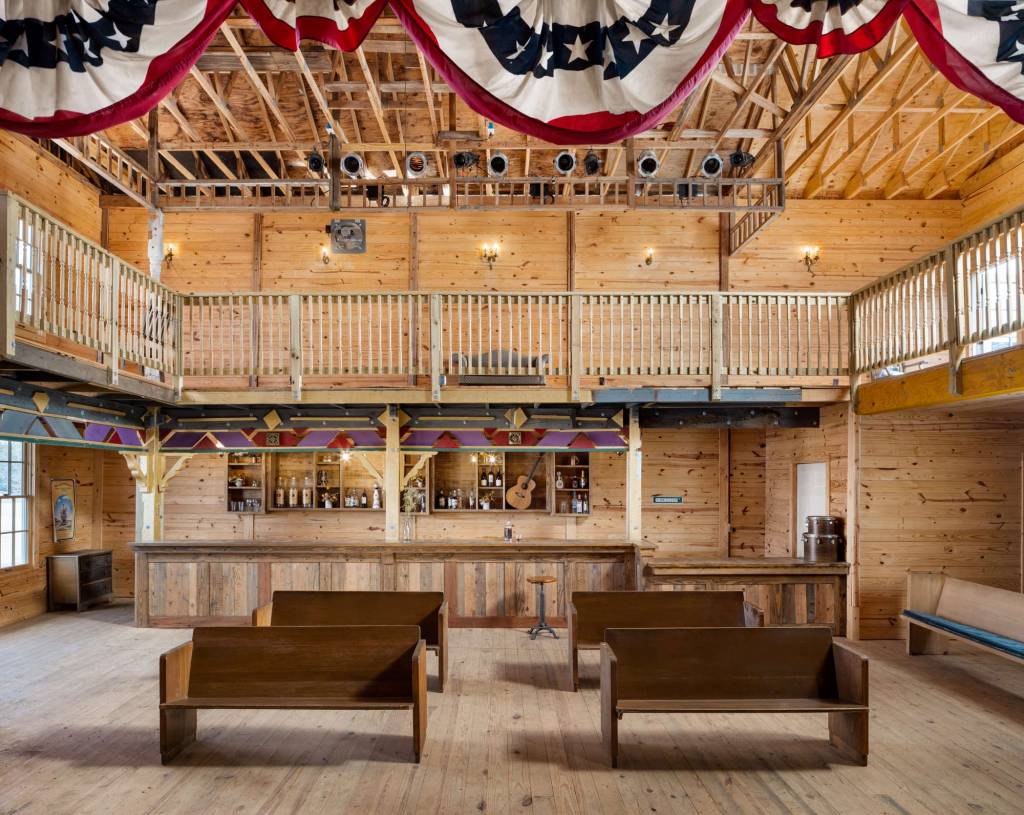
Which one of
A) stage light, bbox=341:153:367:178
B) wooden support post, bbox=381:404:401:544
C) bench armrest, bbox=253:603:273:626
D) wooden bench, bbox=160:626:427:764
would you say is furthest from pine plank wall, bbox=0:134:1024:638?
wooden bench, bbox=160:626:427:764

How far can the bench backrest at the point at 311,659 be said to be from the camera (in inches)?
211

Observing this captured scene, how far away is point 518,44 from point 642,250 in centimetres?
874

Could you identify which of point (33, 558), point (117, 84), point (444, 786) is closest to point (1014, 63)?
point (117, 84)

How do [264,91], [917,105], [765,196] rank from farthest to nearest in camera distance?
[765,196], [917,105], [264,91]

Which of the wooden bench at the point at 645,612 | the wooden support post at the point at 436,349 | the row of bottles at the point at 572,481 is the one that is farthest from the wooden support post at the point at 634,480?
the wooden bench at the point at 645,612

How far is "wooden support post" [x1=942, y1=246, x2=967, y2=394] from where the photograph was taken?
22.2 feet

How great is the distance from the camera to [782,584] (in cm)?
918

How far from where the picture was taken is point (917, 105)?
10266mm

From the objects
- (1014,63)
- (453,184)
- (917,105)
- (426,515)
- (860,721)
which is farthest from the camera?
(426,515)

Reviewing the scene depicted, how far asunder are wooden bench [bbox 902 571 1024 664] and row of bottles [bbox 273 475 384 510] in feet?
25.6

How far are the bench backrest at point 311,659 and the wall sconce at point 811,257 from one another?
9450mm

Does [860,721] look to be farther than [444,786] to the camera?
Yes

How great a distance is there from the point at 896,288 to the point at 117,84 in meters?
7.71

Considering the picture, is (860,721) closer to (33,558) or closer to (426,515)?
(426,515)
